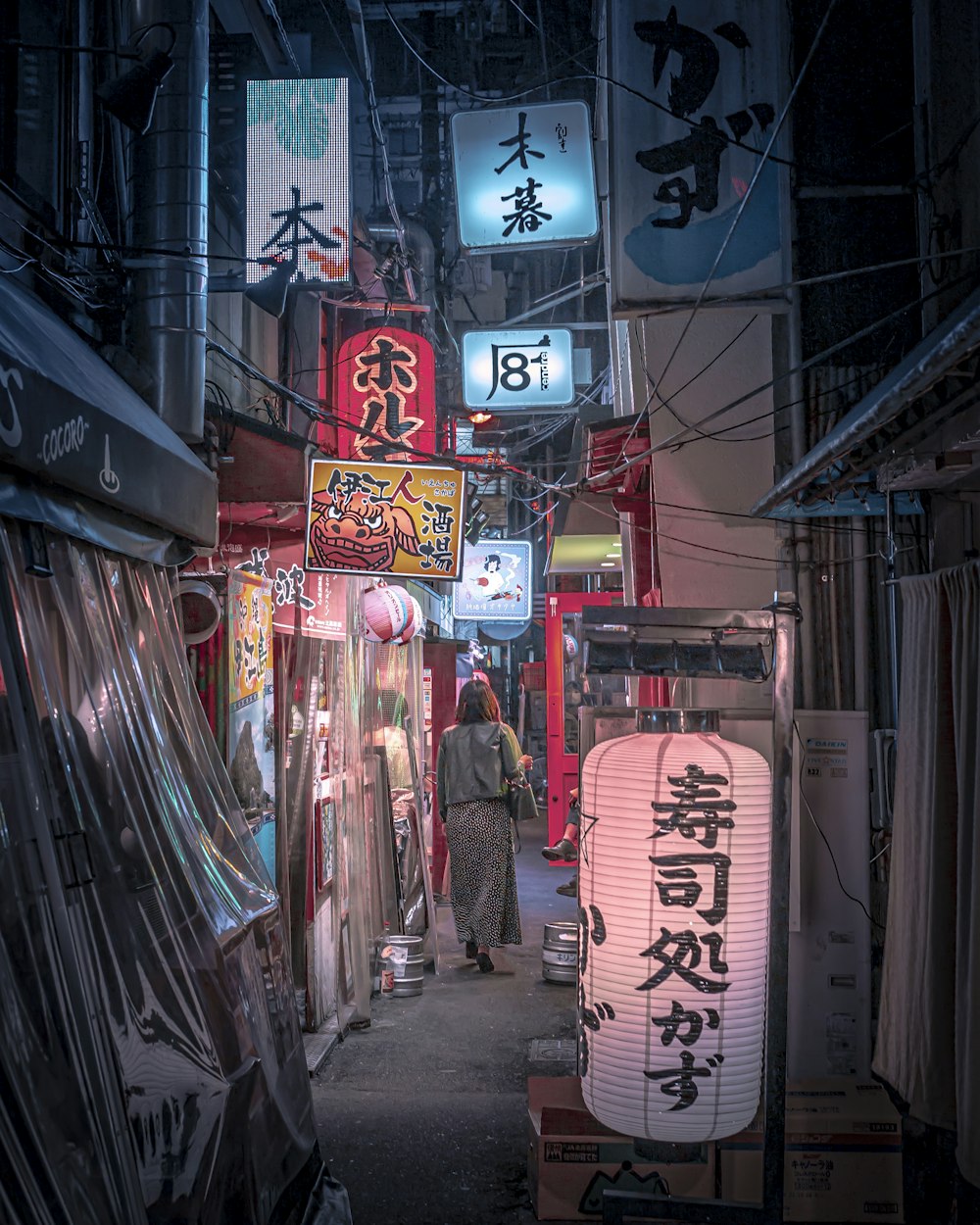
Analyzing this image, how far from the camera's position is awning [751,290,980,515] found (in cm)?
338

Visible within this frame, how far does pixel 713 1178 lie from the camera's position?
534 centimetres

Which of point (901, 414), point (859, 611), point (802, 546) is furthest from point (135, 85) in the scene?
point (859, 611)

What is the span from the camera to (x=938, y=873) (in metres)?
4.87

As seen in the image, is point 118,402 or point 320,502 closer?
point 118,402

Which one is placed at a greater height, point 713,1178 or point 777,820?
point 777,820

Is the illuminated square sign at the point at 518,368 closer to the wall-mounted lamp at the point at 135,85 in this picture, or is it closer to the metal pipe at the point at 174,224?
the metal pipe at the point at 174,224

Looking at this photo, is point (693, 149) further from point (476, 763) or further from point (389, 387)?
point (476, 763)

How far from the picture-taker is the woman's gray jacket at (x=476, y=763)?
10609 mm

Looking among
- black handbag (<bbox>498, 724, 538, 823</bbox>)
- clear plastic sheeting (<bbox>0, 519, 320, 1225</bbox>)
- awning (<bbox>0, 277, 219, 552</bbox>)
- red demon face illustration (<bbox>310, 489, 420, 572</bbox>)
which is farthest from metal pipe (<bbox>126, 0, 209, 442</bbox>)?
black handbag (<bbox>498, 724, 538, 823</bbox>)

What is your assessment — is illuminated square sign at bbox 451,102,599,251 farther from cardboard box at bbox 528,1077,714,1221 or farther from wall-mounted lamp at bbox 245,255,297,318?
cardboard box at bbox 528,1077,714,1221

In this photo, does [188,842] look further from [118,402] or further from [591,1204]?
[591,1204]

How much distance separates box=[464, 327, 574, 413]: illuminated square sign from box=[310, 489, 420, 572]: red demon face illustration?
15.7ft

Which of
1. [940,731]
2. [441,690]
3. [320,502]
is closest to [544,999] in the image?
[320,502]

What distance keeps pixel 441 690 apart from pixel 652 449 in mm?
10492
